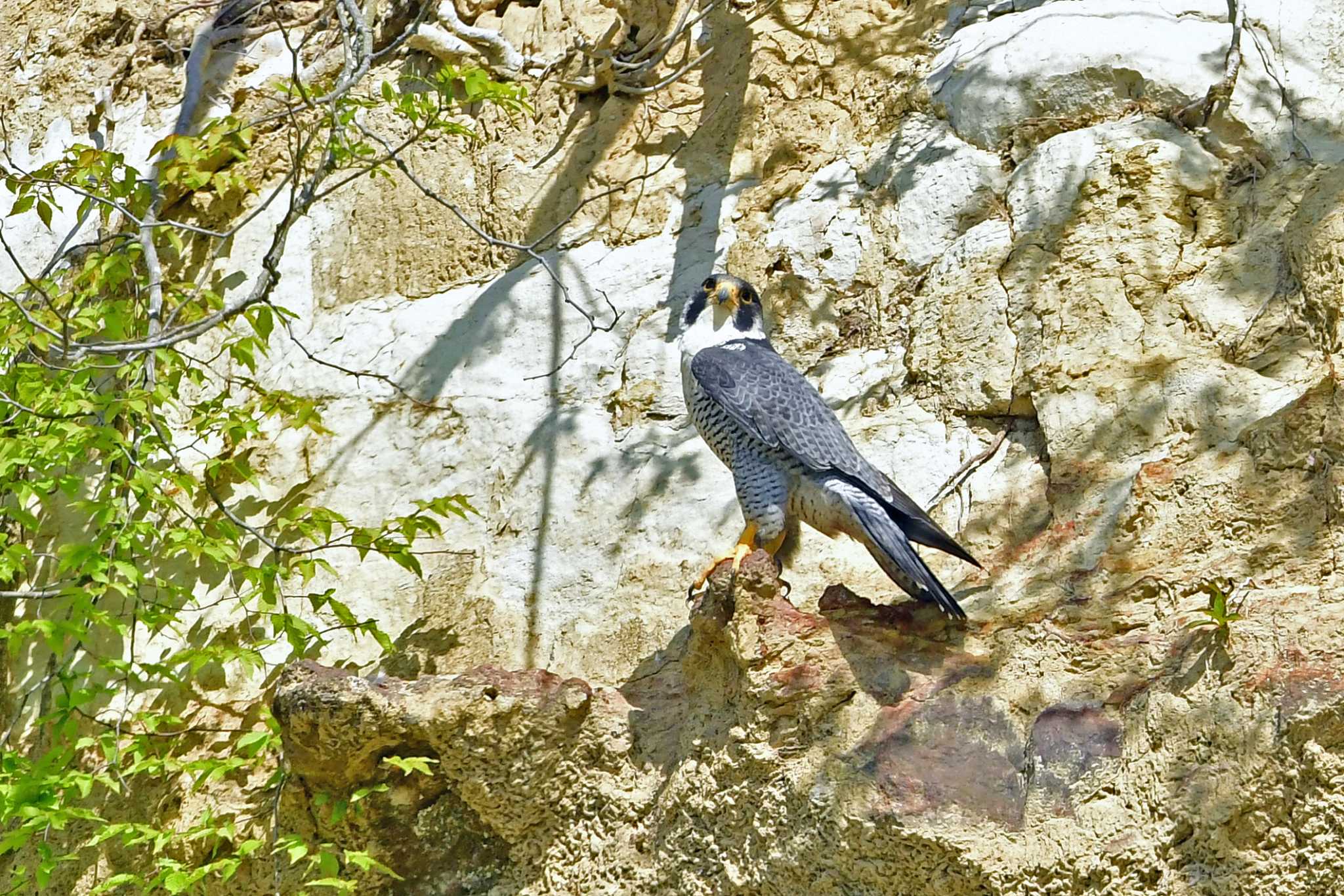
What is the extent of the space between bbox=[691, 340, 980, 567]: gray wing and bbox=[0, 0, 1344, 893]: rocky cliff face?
33 cm

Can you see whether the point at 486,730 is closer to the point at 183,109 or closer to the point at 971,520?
the point at 971,520

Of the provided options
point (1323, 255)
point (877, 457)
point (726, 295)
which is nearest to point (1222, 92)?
point (1323, 255)

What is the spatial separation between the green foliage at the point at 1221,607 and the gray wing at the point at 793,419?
685mm

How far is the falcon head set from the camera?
4883mm

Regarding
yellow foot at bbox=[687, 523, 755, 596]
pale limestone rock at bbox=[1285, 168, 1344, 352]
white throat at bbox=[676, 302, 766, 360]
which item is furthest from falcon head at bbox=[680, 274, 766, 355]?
pale limestone rock at bbox=[1285, 168, 1344, 352]

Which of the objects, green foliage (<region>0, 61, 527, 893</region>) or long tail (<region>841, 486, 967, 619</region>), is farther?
green foliage (<region>0, 61, 527, 893</region>)

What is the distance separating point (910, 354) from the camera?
505 cm

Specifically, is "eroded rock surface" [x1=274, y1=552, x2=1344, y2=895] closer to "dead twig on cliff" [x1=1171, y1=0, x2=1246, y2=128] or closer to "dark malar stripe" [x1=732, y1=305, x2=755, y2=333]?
"dark malar stripe" [x1=732, y1=305, x2=755, y2=333]

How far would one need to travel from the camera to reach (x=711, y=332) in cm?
Answer: 489

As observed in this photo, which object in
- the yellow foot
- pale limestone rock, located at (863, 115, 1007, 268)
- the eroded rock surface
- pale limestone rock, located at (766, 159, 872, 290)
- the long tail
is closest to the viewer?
the eroded rock surface

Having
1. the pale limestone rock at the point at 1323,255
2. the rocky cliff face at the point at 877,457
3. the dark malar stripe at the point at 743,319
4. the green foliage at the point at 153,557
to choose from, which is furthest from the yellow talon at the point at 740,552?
the pale limestone rock at the point at 1323,255

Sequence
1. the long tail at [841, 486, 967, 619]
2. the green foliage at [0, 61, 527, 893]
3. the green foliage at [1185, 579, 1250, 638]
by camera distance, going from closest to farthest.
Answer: the green foliage at [1185, 579, 1250, 638] < the long tail at [841, 486, 967, 619] < the green foliage at [0, 61, 527, 893]

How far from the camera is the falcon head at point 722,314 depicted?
4.88 metres

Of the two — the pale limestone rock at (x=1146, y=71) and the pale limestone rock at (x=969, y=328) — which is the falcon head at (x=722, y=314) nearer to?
the pale limestone rock at (x=969, y=328)
